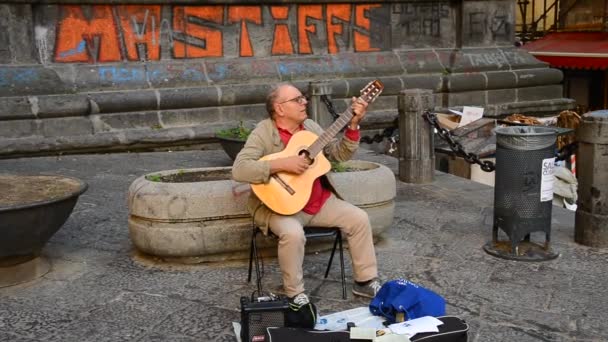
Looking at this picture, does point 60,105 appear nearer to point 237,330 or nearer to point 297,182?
point 297,182

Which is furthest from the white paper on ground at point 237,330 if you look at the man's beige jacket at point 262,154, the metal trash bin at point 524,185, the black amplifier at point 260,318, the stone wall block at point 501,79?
the stone wall block at point 501,79

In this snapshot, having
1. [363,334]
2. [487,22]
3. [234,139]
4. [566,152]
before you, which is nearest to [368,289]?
[363,334]

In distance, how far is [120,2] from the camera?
966 centimetres

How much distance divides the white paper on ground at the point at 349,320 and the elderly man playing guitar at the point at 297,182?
212 mm

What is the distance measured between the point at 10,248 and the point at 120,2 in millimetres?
5964

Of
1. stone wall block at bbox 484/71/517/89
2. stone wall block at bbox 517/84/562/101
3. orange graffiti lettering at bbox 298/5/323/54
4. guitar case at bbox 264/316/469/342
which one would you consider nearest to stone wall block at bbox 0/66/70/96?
orange graffiti lettering at bbox 298/5/323/54

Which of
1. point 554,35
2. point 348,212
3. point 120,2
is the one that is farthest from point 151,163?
point 554,35

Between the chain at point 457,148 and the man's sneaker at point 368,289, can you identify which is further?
the chain at point 457,148

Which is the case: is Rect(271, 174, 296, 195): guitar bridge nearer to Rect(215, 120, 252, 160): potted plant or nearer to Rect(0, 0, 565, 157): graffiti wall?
Rect(215, 120, 252, 160): potted plant

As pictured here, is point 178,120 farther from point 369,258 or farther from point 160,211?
point 369,258

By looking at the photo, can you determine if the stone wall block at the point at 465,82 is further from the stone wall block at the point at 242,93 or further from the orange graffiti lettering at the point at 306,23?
the stone wall block at the point at 242,93

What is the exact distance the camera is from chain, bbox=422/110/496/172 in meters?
6.48

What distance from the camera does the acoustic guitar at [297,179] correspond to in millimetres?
4129

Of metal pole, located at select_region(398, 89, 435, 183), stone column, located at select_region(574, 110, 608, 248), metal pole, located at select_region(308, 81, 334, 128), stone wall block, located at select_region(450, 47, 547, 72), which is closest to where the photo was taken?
stone column, located at select_region(574, 110, 608, 248)
